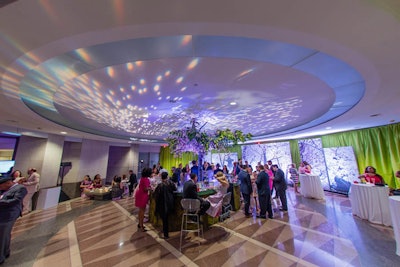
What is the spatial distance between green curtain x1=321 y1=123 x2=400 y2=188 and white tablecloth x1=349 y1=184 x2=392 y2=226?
283 centimetres

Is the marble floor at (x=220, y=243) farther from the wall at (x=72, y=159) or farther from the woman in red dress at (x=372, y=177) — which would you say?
the wall at (x=72, y=159)

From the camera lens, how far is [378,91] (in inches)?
107

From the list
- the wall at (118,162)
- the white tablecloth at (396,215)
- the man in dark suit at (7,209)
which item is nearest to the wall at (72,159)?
the wall at (118,162)

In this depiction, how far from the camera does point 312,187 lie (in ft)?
20.8

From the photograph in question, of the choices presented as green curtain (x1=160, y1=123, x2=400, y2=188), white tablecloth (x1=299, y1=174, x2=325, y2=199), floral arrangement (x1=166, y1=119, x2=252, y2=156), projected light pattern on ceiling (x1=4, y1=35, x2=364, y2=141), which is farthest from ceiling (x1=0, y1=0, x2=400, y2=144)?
white tablecloth (x1=299, y1=174, x2=325, y2=199)

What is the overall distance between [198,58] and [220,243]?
342cm

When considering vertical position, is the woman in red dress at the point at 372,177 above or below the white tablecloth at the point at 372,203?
above

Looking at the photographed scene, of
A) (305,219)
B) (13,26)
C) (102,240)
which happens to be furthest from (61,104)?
(305,219)

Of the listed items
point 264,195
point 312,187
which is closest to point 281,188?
point 264,195

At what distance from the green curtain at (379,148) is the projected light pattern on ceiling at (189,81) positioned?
329 cm

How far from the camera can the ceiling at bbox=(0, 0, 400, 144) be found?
126cm

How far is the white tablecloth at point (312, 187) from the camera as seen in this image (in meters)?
6.25

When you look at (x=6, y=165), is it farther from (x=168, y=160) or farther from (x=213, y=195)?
(x=168, y=160)

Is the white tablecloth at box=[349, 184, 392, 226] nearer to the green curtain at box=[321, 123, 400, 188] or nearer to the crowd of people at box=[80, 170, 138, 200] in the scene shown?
the green curtain at box=[321, 123, 400, 188]
